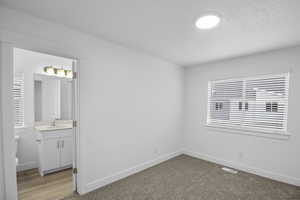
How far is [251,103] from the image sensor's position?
2920 millimetres

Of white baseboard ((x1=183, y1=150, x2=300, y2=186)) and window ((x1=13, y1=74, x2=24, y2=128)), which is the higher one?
window ((x1=13, y1=74, x2=24, y2=128))

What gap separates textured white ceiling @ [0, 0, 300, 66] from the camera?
4.71 feet

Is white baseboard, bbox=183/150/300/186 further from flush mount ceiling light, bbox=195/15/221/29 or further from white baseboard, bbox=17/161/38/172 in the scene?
white baseboard, bbox=17/161/38/172

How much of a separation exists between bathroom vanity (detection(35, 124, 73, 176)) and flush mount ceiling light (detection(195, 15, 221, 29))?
10.2 feet

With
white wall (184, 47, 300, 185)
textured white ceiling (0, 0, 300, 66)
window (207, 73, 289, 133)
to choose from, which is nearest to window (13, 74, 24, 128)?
textured white ceiling (0, 0, 300, 66)

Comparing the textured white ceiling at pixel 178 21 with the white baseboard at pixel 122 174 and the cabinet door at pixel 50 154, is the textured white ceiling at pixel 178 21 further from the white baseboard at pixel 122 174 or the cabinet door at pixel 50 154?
the white baseboard at pixel 122 174

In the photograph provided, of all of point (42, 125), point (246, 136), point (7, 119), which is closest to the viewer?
point (7, 119)

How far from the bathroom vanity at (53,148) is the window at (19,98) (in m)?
0.43

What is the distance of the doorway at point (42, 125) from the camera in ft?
7.93

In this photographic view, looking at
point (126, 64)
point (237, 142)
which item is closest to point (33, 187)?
point (126, 64)

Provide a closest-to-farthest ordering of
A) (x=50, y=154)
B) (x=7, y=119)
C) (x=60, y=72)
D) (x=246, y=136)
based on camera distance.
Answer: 1. (x=7, y=119)
2. (x=50, y=154)
3. (x=246, y=136)
4. (x=60, y=72)

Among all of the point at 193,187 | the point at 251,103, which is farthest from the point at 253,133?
the point at 193,187

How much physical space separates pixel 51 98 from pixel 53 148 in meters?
1.25

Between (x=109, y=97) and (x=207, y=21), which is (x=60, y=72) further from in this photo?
(x=207, y=21)
